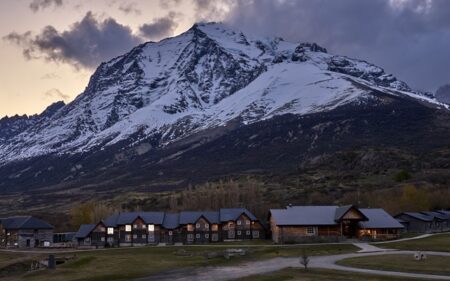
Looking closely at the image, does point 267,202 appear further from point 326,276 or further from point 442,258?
point 326,276

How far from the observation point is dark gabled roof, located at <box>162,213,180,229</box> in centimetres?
14125

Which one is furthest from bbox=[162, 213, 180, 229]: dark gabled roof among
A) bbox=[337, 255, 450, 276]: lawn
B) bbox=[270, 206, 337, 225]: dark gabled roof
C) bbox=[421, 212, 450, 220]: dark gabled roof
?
bbox=[337, 255, 450, 276]: lawn

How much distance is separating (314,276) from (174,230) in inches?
3203

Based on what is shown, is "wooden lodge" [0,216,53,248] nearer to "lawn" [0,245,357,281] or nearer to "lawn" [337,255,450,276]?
"lawn" [0,245,357,281]

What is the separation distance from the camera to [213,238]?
140 m

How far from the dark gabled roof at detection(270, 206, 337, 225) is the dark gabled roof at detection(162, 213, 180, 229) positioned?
2636cm

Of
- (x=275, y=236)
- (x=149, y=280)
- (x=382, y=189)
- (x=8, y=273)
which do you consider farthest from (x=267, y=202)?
(x=149, y=280)

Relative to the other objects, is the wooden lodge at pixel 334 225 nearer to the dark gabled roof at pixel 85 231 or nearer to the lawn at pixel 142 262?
the lawn at pixel 142 262

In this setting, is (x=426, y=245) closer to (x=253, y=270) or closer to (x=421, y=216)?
(x=253, y=270)

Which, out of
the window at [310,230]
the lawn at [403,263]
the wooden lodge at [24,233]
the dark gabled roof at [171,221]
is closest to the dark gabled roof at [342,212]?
the window at [310,230]

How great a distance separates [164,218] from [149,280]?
73963 millimetres

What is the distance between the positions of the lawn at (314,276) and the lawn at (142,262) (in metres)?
17.2

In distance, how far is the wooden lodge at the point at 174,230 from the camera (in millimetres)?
139125

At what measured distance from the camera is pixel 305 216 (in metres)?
124
